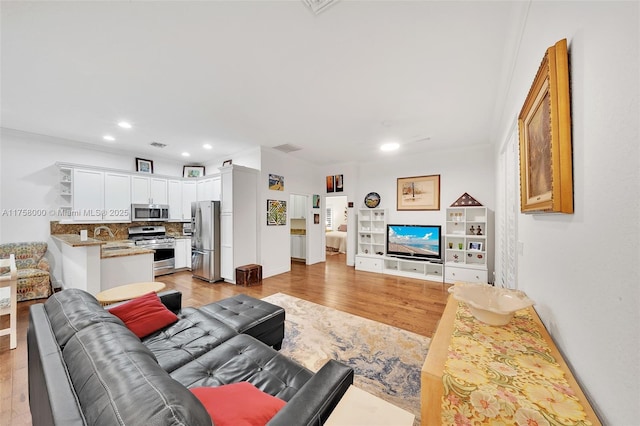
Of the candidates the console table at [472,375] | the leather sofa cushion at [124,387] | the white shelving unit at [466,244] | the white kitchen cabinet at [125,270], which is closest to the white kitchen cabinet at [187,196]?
the white kitchen cabinet at [125,270]

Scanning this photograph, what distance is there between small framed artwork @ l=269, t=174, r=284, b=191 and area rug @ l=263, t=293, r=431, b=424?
112 inches

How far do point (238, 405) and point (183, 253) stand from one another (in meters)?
5.56

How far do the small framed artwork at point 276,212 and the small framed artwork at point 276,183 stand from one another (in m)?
0.30

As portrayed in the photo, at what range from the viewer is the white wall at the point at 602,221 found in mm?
574

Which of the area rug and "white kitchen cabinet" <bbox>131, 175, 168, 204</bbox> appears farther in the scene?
"white kitchen cabinet" <bbox>131, 175, 168, 204</bbox>

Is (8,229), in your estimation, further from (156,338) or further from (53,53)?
(156,338)

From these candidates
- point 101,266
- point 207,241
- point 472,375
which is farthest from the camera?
point 207,241

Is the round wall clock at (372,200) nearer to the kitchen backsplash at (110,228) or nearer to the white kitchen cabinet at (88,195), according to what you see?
the kitchen backsplash at (110,228)

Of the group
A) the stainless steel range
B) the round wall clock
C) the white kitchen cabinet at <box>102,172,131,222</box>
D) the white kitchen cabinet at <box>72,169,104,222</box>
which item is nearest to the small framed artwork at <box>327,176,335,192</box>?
the round wall clock

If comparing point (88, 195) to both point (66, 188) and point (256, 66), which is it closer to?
point (66, 188)

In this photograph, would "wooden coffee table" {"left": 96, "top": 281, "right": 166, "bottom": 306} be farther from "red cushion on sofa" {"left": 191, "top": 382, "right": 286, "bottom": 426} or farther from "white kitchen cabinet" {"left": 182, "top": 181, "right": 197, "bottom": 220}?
"white kitchen cabinet" {"left": 182, "top": 181, "right": 197, "bottom": 220}

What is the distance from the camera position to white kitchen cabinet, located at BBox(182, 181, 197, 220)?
230 inches

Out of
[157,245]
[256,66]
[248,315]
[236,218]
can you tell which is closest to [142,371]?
[248,315]

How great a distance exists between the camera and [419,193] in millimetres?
5352
